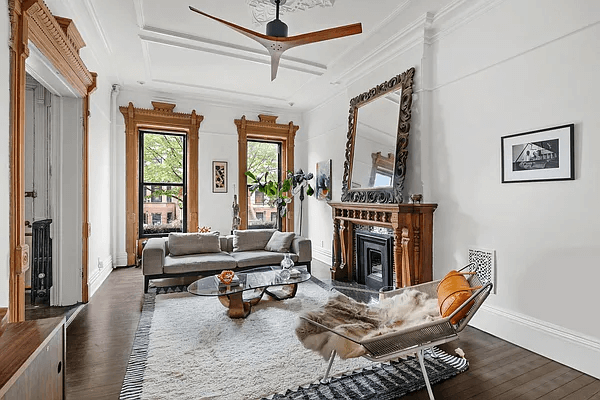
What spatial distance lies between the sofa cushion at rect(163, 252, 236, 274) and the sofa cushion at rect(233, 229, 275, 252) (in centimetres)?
47

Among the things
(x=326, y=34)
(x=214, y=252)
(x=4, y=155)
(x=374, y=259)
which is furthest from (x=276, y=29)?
(x=214, y=252)

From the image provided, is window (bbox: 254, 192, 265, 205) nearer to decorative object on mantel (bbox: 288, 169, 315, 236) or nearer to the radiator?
decorative object on mantel (bbox: 288, 169, 315, 236)

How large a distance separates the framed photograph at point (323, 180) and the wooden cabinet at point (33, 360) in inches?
191

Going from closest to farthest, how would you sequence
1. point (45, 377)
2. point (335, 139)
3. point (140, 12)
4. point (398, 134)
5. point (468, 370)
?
point (45, 377) < point (468, 370) < point (140, 12) < point (398, 134) < point (335, 139)

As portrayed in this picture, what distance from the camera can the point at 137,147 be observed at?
6008 mm

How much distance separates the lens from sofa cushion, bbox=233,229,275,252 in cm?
513

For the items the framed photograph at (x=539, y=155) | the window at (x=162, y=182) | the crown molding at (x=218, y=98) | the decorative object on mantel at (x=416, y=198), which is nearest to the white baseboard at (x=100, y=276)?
the window at (x=162, y=182)

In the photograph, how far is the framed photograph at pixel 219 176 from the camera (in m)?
6.52

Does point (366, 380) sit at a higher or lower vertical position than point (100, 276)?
lower

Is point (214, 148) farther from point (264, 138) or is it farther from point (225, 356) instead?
point (225, 356)

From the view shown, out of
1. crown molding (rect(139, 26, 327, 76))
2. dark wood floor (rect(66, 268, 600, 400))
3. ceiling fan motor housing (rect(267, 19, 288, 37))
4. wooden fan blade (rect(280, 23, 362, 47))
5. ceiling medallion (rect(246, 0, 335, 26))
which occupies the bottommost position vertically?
dark wood floor (rect(66, 268, 600, 400))

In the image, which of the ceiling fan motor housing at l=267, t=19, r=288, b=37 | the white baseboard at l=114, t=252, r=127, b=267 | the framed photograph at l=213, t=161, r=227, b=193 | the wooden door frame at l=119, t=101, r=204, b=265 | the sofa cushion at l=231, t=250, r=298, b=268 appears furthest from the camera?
the framed photograph at l=213, t=161, r=227, b=193

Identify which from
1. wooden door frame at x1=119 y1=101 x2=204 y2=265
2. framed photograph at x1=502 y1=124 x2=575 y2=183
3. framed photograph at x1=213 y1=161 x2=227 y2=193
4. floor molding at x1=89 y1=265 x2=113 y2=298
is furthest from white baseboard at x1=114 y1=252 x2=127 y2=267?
framed photograph at x1=502 y1=124 x2=575 y2=183

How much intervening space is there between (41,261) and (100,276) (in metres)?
1.06
